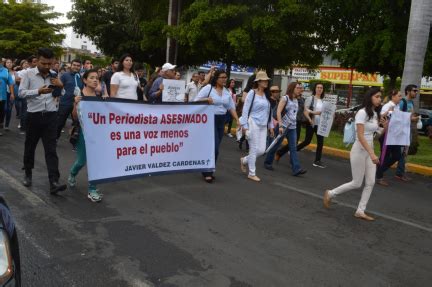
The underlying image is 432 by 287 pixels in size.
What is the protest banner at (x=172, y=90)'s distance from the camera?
31.6ft

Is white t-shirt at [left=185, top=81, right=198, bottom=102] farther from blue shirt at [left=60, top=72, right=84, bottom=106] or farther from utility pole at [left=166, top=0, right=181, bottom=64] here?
utility pole at [left=166, top=0, right=181, bottom=64]

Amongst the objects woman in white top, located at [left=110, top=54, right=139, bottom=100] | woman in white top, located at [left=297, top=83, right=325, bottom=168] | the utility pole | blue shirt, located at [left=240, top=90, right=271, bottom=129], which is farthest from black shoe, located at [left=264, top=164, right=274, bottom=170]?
the utility pole

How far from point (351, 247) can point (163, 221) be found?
196 cm

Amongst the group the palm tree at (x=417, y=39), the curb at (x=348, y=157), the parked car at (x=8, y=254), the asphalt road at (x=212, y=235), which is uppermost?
the palm tree at (x=417, y=39)

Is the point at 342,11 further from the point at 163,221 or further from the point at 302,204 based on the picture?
the point at 163,221

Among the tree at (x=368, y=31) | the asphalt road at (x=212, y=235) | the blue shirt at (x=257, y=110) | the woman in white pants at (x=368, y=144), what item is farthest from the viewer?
the tree at (x=368, y=31)

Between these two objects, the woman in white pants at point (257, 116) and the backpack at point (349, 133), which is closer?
the backpack at point (349, 133)

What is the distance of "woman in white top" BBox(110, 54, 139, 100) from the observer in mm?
7012

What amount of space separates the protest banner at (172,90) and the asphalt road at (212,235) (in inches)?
99.6

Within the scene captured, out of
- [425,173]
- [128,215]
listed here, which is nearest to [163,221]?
[128,215]

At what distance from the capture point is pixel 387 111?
332 inches

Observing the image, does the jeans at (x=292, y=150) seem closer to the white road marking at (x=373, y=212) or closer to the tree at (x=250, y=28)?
the white road marking at (x=373, y=212)

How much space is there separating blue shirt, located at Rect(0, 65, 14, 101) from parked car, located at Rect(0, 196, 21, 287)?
903 centimetres

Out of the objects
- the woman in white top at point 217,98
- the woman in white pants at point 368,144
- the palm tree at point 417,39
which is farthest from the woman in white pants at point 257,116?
the palm tree at point 417,39
